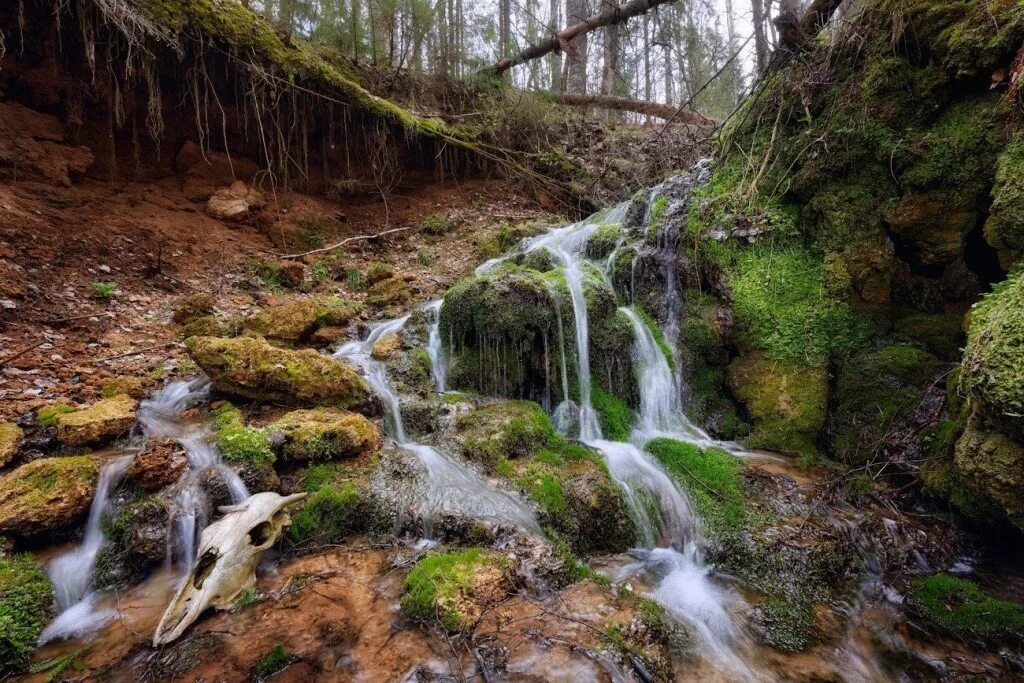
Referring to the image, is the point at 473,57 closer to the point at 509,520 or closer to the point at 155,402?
the point at 155,402

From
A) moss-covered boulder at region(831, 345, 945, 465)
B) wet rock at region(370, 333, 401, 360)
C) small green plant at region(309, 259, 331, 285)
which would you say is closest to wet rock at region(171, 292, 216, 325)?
small green plant at region(309, 259, 331, 285)

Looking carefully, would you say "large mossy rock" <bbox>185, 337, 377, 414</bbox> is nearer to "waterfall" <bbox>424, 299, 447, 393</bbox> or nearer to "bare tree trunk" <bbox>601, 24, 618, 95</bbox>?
"waterfall" <bbox>424, 299, 447, 393</bbox>

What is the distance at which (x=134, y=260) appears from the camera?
665 cm

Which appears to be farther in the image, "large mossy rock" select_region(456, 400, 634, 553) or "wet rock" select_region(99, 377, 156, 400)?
"wet rock" select_region(99, 377, 156, 400)

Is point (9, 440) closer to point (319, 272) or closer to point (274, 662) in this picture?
point (274, 662)

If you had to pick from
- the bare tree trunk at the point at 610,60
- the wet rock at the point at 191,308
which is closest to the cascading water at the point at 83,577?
the wet rock at the point at 191,308

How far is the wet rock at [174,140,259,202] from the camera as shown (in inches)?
315

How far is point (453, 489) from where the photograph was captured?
3.98 metres

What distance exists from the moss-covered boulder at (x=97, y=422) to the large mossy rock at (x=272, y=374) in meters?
0.75

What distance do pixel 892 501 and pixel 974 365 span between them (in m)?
1.68

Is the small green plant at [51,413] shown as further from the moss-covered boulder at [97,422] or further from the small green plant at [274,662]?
the small green plant at [274,662]

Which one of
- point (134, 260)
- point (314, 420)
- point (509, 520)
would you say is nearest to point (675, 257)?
point (509, 520)

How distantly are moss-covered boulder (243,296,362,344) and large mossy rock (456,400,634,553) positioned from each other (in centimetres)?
271

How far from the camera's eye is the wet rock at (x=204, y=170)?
8.00 m
